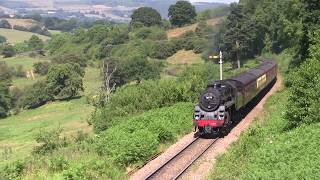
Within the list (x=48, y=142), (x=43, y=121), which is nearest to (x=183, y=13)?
(x=43, y=121)

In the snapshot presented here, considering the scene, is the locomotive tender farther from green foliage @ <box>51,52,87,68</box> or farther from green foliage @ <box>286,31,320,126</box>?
green foliage @ <box>51,52,87,68</box>

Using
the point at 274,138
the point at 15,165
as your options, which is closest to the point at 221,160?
the point at 274,138

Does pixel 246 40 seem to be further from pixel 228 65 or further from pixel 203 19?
pixel 203 19

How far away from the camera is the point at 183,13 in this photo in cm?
17312

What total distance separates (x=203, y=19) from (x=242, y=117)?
411ft

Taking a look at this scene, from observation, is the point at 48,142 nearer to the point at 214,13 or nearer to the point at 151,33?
the point at 151,33

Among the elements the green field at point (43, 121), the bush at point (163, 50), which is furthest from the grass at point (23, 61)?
the bush at point (163, 50)

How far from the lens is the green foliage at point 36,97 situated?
Result: 348ft

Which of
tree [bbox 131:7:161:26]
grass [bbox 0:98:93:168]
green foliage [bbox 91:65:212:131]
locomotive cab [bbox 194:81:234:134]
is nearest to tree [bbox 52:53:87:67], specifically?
grass [bbox 0:98:93:168]

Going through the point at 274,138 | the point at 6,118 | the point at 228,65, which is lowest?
the point at 6,118

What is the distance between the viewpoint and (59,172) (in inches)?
942

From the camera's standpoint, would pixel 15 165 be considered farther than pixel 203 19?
No

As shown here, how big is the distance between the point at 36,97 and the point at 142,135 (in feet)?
267

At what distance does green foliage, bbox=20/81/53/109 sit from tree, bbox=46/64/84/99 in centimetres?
122
